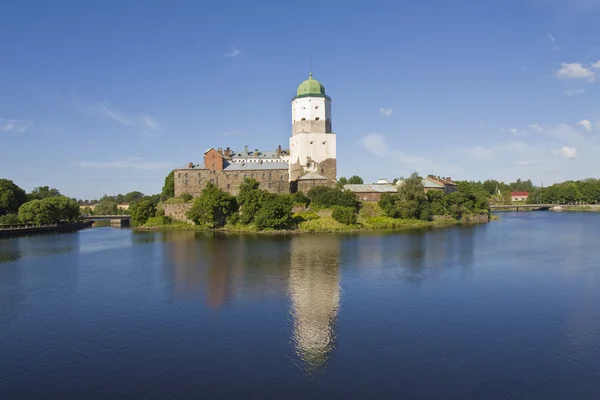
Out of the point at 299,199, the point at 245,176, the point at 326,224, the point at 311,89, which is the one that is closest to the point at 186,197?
the point at 245,176

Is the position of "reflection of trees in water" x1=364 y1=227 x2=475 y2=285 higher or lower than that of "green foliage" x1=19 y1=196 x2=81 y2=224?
lower

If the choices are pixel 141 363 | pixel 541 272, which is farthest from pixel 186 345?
pixel 541 272

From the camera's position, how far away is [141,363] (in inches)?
509

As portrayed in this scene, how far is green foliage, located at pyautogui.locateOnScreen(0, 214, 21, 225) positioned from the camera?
50.7 metres

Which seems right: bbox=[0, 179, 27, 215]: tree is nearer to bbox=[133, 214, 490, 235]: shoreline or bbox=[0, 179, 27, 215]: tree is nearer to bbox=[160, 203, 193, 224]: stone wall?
bbox=[133, 214, 490, 235]: shoreline

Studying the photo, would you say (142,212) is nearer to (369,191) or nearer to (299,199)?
(299,199)

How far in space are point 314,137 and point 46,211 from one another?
32680 millimetres

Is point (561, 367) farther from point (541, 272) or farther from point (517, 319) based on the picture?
point (541, 272)

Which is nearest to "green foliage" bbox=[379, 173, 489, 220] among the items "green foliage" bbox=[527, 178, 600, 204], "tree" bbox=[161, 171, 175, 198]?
"tree" bbox=[161, 171, 175, 198]

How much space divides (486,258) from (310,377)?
67.6ft

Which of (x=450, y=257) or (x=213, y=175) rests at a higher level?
(x=213, y=175)

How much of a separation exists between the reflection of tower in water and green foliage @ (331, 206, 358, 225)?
1449 centimetres

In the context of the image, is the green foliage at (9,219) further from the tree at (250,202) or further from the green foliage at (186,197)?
the tree at (250,202)

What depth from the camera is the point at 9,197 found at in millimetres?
54969
